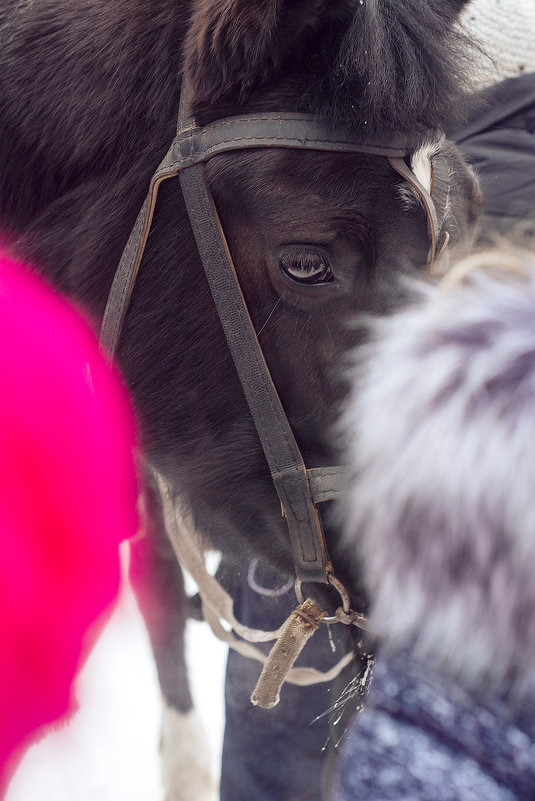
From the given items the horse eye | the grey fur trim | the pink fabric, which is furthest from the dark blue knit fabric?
the pink fabric

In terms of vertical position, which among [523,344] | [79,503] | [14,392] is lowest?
[79,503]

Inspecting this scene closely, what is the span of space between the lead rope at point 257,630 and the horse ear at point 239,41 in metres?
Answer: 0.58

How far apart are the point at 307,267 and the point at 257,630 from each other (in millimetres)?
935

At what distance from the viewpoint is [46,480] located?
1102mm

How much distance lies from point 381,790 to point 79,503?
32.4 inches

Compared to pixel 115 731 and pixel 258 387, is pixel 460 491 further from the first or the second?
pixel 115 731

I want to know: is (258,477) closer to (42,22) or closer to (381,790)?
(381,790)

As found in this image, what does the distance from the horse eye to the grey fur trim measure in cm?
31

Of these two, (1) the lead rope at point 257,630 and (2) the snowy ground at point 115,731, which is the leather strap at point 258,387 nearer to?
(1) the lead rope at point 257,630

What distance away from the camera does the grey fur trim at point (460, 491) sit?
44 centimetres

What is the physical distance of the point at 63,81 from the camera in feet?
3.04

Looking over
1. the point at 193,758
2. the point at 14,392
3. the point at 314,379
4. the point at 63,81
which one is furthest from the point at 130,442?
the point at 193,758

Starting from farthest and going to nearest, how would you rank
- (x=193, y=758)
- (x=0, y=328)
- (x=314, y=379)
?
(x=193, y=758) → (x=0, y=328) → (x=314, y=379)

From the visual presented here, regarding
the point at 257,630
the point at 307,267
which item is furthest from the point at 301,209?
the point at 257,630
